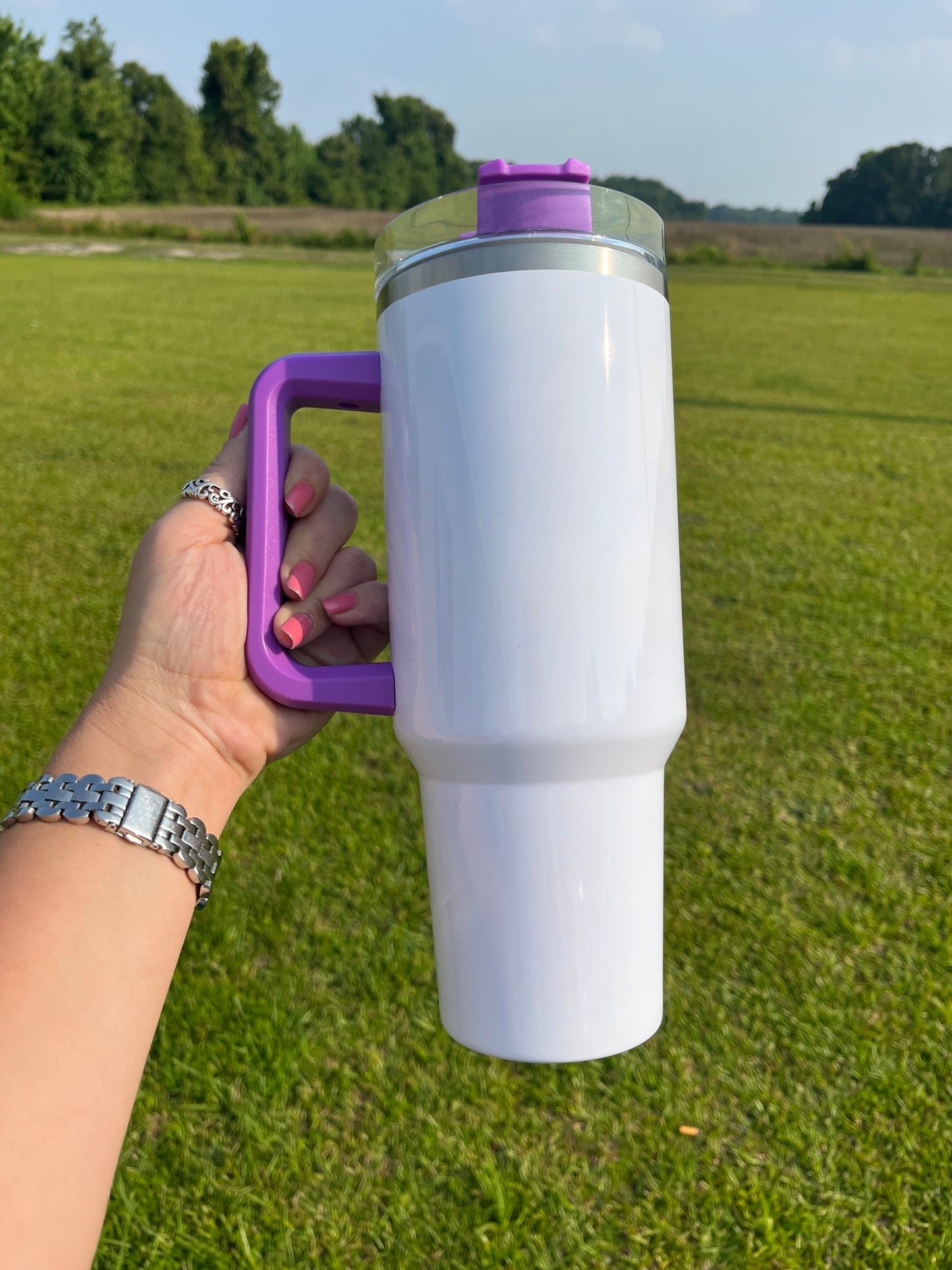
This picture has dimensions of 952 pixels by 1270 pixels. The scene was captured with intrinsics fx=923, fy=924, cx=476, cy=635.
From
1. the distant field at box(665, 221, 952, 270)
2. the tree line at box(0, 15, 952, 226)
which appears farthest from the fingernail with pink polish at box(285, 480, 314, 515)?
the tree line at box(0, 15, 952, 226)

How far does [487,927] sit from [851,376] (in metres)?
9.90

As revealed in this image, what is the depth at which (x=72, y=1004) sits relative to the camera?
85cm

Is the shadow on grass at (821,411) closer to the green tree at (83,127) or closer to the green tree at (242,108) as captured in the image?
the green tree at (83,127)

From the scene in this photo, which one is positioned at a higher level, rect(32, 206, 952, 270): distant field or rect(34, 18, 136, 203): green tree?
rect(34, 18, 136, 203): green tree

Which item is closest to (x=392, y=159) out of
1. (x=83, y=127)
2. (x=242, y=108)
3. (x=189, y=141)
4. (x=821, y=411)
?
(x=242, y=108)

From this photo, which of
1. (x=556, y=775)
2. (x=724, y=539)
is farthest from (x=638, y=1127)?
(x=724, y=539)

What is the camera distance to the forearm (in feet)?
2.52

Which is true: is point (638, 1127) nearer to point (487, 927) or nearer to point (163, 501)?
point (487, 927)

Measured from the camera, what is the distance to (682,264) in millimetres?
22453

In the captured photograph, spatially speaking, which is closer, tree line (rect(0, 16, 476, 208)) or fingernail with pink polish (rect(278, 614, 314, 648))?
fingernail with pink polish (rect(278, 614, 314, 648))

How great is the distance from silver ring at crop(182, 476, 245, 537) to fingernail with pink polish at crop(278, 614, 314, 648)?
187 millimetres

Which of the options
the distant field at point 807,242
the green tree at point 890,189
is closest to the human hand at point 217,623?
the distant field at point 807,242

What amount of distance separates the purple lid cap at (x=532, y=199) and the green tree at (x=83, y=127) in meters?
43.5

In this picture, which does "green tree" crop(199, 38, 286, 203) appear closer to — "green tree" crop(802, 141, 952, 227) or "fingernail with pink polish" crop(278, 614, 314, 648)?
"green tree" crop(802, 141, 952, 227)
